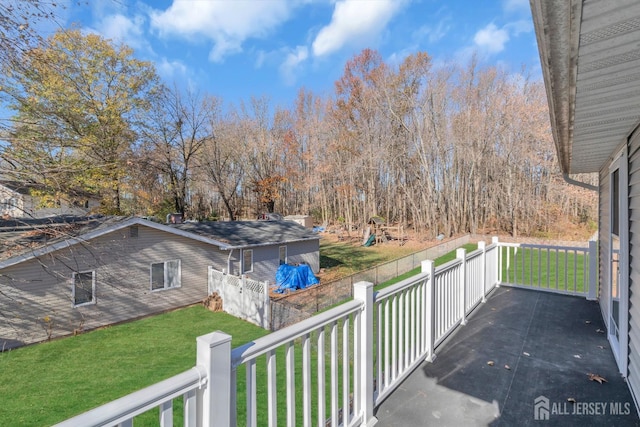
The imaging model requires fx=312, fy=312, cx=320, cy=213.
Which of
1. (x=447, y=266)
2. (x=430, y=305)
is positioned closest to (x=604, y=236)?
(x=447, y=266)

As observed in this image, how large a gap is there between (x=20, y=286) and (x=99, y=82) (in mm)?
10885

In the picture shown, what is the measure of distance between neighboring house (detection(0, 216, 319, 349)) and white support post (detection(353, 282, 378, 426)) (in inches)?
175

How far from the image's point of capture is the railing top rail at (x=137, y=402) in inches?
29.9

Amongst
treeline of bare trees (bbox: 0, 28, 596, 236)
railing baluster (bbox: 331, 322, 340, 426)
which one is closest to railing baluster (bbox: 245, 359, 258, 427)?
railing baluster (bbox: 331, 322, 340, 426)

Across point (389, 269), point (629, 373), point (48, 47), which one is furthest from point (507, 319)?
point (48, 47)

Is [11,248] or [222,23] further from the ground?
[222,23]

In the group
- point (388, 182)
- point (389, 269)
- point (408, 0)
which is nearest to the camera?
point (408, 0)

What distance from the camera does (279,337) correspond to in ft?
4.40

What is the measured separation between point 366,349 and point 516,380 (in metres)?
1.49

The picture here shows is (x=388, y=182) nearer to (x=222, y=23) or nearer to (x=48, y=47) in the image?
(x=222, y=23)

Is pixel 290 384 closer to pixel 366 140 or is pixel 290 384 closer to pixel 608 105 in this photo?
pixel 608 105

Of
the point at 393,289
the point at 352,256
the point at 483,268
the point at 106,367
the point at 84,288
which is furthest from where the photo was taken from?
the point at 352,256

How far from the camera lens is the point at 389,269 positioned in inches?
398

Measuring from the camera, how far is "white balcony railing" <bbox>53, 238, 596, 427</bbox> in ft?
3.21
